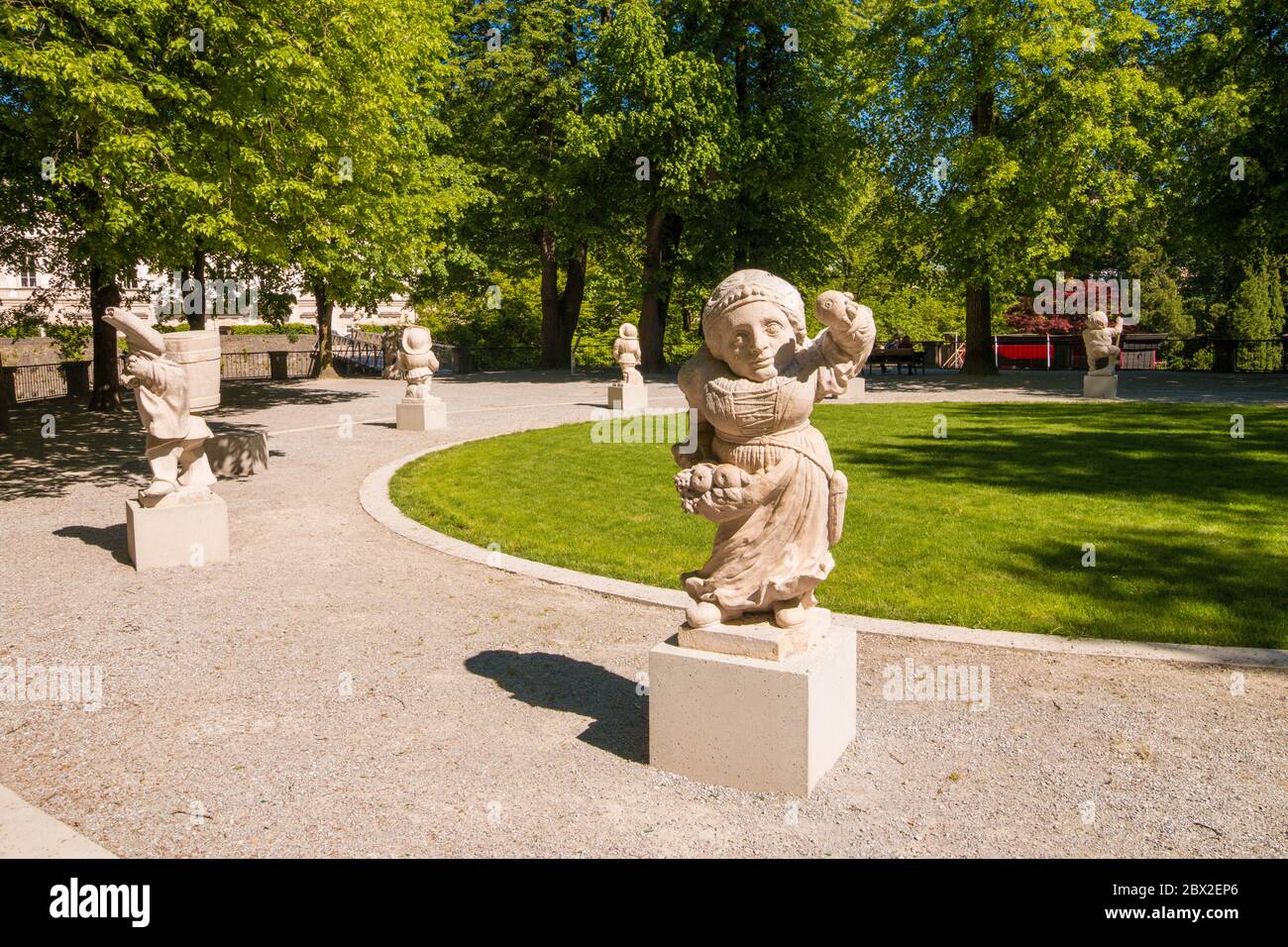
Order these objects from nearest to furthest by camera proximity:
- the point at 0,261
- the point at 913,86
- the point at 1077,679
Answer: the point at 1077,679, the point at 0,261, the point at 913,86

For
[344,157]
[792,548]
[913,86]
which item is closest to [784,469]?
[792,548]

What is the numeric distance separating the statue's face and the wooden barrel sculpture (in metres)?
6.79

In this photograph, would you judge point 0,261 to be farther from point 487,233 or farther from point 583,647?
point 583,647

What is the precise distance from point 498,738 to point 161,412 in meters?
6.03

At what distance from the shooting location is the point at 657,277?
31.5 m

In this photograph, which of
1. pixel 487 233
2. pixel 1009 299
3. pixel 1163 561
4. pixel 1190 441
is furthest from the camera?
pixel 487 233

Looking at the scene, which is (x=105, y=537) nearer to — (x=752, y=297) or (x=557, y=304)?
(x=752, y=297)

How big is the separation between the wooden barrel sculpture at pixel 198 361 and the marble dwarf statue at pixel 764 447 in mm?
6675

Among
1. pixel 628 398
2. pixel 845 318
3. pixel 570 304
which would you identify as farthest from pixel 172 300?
pixel 845 318

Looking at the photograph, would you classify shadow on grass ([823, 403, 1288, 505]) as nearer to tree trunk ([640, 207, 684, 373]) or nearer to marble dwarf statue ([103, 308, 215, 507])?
marble dwarf statue ([103, 308, 215, 507])

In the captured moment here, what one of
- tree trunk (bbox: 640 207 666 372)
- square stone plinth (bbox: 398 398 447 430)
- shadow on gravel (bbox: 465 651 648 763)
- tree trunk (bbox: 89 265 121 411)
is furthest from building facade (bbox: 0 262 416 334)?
shadow on gravel (bbox: 465 651 648 763)

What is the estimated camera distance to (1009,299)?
95.4 feet

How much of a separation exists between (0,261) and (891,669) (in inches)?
854

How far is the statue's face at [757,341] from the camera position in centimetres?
448
